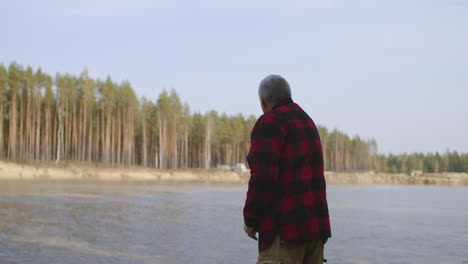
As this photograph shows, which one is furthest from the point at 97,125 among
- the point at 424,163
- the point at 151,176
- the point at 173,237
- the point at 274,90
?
the point at 424,163

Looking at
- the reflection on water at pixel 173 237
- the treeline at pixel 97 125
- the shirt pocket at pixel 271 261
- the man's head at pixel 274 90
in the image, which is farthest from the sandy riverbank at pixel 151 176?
the shirt pocket at pixel 271 261

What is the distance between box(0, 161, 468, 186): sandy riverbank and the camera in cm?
4212

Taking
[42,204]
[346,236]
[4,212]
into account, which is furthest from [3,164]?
[346,236]

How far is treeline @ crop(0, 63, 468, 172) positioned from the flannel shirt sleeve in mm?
51353

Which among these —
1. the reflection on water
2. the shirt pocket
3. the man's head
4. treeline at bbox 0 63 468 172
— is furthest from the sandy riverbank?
the shirt pocket

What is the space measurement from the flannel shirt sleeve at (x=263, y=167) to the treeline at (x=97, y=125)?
168ft

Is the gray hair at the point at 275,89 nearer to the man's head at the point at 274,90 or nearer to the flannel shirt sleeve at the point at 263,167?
the man's head at the point at 274,90

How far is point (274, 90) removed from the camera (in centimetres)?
324

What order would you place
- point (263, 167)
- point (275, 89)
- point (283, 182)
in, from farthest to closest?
point (275, 89) < point (283, 182) < point (263, 167)

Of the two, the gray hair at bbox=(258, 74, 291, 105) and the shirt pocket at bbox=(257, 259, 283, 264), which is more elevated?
the gray hair at bbox=(258, 74, 291, 105)

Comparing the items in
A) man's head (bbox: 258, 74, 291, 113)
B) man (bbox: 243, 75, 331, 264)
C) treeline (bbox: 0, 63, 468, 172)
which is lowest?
man (bbox: 243, 75, 331, 264)

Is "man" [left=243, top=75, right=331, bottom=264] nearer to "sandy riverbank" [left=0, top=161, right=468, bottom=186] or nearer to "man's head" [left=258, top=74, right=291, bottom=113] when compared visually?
"man's head" [left=258, top=74, right=291, bottom=113]

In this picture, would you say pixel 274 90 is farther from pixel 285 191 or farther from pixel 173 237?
pixel 173 237

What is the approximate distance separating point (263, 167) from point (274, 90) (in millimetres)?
683
